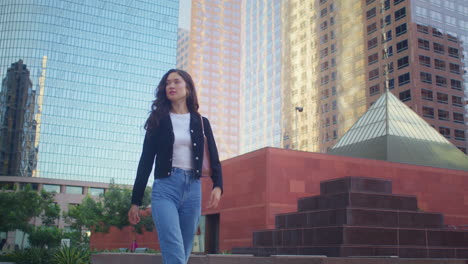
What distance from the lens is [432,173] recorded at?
30531mm

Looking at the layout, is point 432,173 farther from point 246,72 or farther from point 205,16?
point 205,16

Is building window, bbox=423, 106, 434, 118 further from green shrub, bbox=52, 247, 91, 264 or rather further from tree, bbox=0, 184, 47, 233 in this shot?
green shrub, bbox=52, 247, 91, 264

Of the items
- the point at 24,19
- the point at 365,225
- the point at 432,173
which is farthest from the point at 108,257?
the point at 24,19

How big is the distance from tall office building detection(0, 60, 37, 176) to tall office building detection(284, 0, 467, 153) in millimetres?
54745

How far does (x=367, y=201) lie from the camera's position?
16.4 meters

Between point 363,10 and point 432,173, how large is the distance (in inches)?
2571

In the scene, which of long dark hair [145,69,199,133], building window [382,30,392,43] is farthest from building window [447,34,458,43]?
long dark hair [145,69,199,133]

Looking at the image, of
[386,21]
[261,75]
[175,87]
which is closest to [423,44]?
[386,21]

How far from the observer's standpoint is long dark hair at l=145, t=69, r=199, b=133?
16.2 feet

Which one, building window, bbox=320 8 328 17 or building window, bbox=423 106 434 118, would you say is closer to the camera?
building window, bbox=423 106 434 118

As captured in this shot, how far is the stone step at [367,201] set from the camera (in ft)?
53.4

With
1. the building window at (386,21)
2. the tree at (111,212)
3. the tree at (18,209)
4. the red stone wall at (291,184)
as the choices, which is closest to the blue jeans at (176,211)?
the red stone wall at (291,184)

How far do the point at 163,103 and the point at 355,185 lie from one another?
12891 millimetres

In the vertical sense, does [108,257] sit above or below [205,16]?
below
